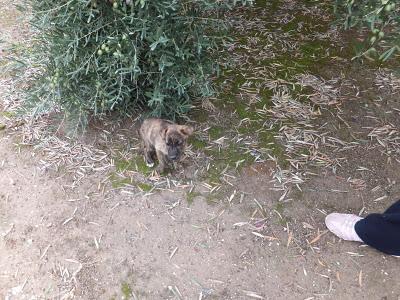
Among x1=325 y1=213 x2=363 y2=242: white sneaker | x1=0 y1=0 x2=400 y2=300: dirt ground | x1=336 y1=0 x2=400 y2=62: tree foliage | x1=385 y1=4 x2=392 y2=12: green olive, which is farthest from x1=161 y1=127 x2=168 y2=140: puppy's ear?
x1=385 y1=4 x2=392 y2=12: green olive

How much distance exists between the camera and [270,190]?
4.09m

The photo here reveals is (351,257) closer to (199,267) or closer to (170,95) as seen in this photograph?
(199,267)

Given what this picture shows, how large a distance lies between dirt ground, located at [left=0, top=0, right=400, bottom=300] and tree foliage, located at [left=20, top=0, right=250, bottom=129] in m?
0.78

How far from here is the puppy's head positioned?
386 centimetres

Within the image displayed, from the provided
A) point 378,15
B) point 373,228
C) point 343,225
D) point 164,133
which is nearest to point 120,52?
point 164,133

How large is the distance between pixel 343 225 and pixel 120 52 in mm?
2398

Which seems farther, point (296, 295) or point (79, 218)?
point (79, 218)

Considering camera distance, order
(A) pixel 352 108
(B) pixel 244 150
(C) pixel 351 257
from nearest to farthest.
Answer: (C) pixel 351 257 → (B) pixel 244 150 → (A) pixel 352 108

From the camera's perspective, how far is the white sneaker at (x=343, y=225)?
3641mm

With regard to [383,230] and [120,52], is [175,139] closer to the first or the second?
[120,52]

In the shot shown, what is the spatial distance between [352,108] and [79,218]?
3175 millimetres

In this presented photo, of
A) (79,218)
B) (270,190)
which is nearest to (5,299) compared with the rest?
(79,218)

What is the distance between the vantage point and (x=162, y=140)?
394 cm

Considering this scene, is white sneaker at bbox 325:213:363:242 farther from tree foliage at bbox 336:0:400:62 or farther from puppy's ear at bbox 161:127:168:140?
puppy's ear at bbox 161:127:168:140
